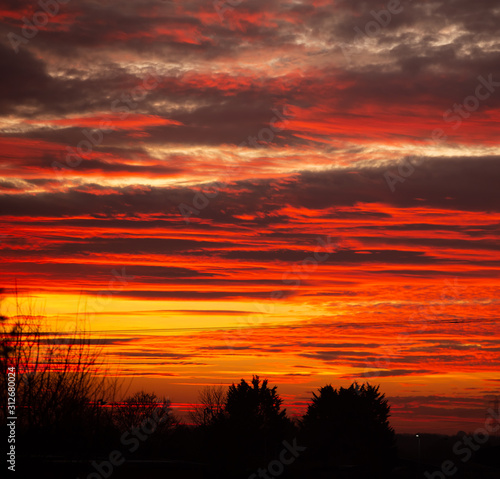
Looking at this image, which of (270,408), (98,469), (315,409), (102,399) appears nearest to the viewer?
(102,399)

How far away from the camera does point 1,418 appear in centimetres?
2408

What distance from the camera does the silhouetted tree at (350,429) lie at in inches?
4099

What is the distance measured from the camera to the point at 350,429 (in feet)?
348

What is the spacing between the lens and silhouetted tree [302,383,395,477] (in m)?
104

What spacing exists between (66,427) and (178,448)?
70.1 meters

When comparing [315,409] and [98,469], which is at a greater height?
[315,409]

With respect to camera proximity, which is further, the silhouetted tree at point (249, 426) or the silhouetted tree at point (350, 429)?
the silhouetted tree at point (350, 429)

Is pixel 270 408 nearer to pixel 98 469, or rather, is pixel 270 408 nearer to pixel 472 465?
pixel 472 465

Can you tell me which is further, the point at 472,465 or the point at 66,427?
the point at 472,465

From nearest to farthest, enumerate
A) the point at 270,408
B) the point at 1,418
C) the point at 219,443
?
1. the point at 1,418
2. the point at 219,443
3. the point at 270,408

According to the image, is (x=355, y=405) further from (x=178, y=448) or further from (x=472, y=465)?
(x=178, y=448)

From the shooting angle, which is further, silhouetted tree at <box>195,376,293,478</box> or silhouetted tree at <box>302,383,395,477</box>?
silhouetted tree at <box>302,383,395,477</box>

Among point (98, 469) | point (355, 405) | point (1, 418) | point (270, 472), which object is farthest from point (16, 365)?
point (355, 405)

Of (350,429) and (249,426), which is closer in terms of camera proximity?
(249,426)
